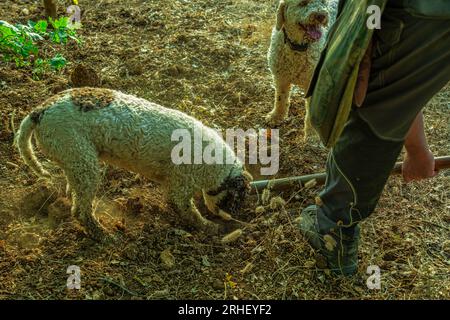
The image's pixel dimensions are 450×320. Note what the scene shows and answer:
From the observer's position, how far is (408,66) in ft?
8.33

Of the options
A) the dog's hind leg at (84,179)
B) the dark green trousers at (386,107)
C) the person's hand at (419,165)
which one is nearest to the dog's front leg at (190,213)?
the dog's hind leg at (84,179)

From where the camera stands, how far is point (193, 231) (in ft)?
12.8

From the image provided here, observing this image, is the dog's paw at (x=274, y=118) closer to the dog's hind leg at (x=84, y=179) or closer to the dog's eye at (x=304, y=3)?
the dog's eye at (x=304, y=3)

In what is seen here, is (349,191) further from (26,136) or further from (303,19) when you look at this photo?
(26,136)

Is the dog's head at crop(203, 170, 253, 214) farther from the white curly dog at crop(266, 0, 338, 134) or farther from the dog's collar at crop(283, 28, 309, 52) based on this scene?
the dog's collar at crop(283, 28, 309, 52)

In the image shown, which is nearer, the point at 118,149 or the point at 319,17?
the point at 118,149

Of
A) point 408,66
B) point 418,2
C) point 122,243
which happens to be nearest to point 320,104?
point 408,66

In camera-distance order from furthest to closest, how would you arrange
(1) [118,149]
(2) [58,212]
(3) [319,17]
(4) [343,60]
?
(3) [319,17]
(2) [58,212]
(1) [118,149]
(4) [343,60]

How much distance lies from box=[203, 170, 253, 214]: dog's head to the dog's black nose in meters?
1.53

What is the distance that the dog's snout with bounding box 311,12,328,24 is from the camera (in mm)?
4359

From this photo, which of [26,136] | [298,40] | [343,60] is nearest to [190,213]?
[26,136]

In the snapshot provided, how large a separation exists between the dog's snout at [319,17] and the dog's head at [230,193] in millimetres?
1532

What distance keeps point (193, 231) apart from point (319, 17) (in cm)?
211

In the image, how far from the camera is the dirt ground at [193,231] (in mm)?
3461
